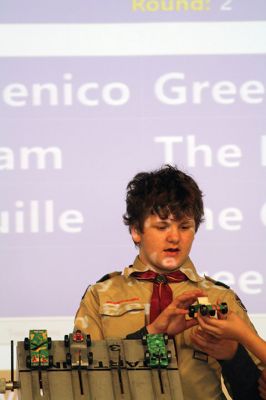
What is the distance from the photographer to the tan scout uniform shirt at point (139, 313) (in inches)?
99.7

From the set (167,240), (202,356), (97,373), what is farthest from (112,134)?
(97,373)

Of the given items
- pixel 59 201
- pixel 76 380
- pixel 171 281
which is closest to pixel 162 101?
pixel 59 201

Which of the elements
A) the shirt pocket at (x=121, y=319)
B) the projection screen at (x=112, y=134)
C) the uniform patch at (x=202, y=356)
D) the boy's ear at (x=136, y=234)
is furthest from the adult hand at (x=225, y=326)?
the projection screen at (x=112, y=134)

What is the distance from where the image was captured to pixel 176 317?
8.09ft

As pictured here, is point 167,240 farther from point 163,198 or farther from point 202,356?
point 202,356

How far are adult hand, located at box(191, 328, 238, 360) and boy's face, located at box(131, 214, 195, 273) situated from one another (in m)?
0.24

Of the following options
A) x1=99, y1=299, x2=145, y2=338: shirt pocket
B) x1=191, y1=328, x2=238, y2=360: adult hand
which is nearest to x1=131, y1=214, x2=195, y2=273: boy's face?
x1=99, y1=299, x2=145, y2=338: shirt pocket

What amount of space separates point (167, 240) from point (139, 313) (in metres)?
0.19

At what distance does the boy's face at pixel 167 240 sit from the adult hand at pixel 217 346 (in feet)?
0.79

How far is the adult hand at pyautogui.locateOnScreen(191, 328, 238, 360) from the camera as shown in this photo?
245cm

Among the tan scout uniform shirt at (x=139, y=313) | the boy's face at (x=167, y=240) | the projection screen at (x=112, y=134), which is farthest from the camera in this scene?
the projection screen at (x=112, y=134)

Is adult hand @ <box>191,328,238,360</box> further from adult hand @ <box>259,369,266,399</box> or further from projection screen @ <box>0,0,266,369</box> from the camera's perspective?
projection screen @ <box>0,0,266,369</box>

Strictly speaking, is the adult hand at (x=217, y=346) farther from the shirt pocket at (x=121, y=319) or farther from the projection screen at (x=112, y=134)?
the projection screen at (x=112, y=134)

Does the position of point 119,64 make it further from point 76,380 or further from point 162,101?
point 76,380
